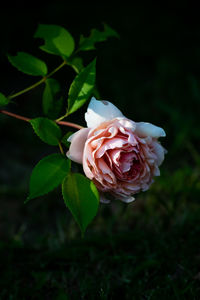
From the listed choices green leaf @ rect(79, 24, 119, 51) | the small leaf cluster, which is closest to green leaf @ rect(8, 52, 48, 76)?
the small leaf cluster

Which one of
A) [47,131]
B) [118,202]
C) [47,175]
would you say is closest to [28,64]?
[47,131]

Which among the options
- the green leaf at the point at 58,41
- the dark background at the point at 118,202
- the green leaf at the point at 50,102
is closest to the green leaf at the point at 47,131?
the green leaf at the point at 50,102

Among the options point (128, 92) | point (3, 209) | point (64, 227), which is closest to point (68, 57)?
point (64, 227)

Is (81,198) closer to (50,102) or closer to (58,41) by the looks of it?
(50,102)

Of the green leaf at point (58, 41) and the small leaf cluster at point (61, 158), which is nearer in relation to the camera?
the small leaf cluster at point (61, 158)

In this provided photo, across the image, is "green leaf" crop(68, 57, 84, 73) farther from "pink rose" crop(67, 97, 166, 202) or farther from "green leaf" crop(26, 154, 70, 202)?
"green leaf" crop(26, 154, 70, 202)

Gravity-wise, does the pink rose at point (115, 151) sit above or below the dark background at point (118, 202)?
above

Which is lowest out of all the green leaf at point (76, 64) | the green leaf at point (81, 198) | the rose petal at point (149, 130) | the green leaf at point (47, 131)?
the green leaf at point (81, 198)

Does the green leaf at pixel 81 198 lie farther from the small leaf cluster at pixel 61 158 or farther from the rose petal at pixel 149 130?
the rose petal at pixel 149 130
